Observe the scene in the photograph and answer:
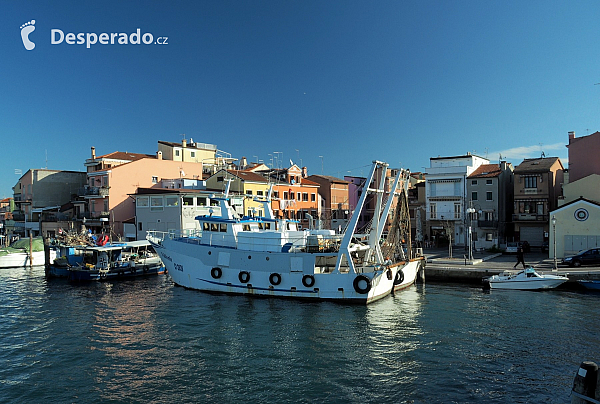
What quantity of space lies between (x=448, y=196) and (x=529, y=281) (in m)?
26.0

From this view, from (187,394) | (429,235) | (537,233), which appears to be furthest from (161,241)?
(537,233)

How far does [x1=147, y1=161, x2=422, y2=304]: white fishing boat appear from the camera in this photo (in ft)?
85.9

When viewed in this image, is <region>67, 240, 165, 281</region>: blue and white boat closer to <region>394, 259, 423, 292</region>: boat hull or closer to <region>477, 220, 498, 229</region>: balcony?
<region>394, 259, 423, 292</region>: boat hull

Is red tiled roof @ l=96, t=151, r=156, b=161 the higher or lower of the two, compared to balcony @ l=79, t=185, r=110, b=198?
higher

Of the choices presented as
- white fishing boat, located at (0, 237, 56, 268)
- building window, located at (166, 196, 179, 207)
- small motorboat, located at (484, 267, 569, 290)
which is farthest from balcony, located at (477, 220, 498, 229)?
white fishing boat, located at (0, 237, 56, 268)

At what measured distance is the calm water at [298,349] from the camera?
13961mm

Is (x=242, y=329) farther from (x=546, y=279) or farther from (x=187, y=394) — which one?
(x=546, y=279)

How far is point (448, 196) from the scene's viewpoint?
53.5 metres

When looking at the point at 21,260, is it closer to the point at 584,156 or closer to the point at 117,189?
the point at 117,189

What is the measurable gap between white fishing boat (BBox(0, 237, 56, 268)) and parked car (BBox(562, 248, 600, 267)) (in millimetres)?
45892

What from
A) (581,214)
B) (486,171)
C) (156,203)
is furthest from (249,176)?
(581,214)

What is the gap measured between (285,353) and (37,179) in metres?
62.9

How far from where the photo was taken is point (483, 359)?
16.4 metres

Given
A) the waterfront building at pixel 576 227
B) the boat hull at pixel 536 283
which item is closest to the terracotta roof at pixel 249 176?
the waterfront building at pixel 576 227
